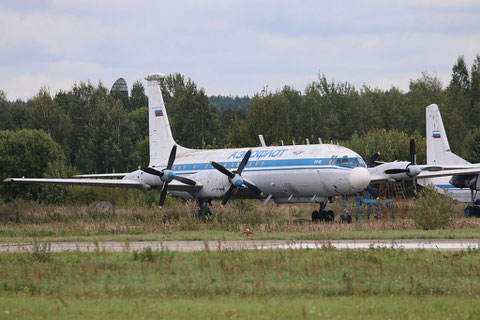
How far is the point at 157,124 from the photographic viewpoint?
46.6 metres

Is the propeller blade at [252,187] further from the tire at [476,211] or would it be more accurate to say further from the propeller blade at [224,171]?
the tire at [476,211]

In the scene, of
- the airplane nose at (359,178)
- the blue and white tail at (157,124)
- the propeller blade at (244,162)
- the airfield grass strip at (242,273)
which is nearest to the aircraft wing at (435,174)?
the airplane nose at (359,178)

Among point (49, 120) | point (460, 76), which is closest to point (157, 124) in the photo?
point (49, 120)

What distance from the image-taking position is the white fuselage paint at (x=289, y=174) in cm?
3547

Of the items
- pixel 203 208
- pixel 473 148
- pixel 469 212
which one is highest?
pixel 473 148

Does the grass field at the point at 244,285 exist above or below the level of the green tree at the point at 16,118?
below

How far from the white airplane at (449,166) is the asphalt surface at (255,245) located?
61.1 ft

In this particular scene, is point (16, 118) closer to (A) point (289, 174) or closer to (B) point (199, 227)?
(A) point (289, 174)

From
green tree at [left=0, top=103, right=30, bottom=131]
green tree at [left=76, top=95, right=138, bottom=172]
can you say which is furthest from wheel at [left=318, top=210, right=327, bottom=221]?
green tree at [left=0, top=103, right=30, bottom=131]

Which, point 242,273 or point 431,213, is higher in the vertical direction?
point 431,213

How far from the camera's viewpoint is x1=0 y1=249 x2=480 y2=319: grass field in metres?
13.4

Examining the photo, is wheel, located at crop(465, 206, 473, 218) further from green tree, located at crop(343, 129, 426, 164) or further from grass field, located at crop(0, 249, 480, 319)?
grass field, located at crop(0, 249, 480, 319)

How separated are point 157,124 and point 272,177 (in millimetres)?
11774

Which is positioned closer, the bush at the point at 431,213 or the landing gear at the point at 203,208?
the bush at the point at 431,213
